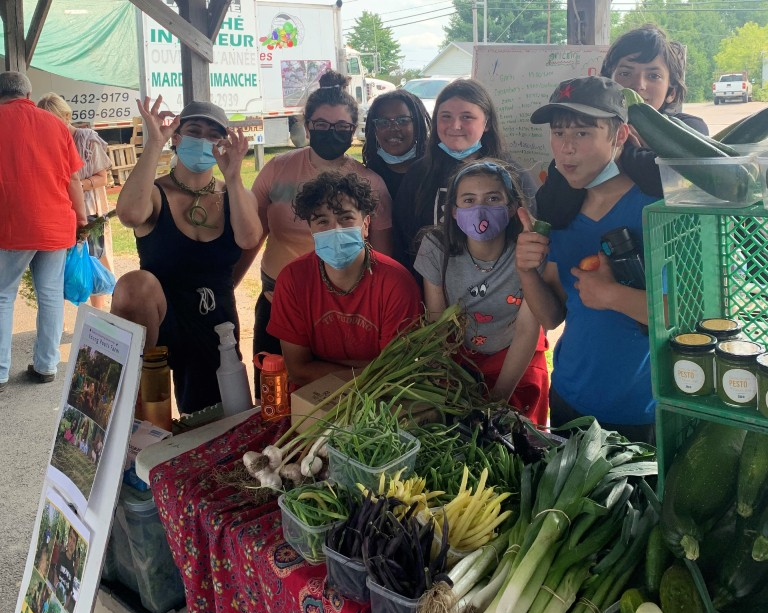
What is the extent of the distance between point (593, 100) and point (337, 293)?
116cm

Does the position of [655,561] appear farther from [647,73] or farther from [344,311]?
[647,73]

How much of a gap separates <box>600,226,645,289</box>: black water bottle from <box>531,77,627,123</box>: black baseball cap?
1.43 feet

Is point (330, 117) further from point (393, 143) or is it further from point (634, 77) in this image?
point (634, 77)

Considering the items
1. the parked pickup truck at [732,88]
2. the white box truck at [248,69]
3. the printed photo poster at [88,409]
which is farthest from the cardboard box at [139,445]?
the parked pickup truck at [732,88]

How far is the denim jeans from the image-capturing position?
5.55 metres

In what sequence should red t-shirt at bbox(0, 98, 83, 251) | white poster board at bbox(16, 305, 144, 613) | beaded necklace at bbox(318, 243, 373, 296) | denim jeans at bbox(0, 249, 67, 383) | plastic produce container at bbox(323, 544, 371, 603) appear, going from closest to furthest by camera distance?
plastic produce container at bbox(323, 544, 371, 603) → white poster board at bbox(16, 305, 144, 613) → beaded necklace at bbox(318, 243, 373, 296) → red t-shirt at bbox(0, 98, 83, 251) → denim jeans at bbox(0, 249, 67, 383)

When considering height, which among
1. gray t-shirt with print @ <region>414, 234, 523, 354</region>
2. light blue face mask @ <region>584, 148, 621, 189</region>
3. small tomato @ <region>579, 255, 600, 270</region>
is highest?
light blue face mask @ <region>584, 148, 621, 189</region>

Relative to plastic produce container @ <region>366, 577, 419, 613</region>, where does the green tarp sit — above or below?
above

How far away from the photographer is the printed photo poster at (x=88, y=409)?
224 cm

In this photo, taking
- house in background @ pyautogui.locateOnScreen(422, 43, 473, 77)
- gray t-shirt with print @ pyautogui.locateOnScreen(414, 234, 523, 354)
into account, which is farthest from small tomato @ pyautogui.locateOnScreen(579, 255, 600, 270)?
house in background @ pyautogui.locateOnScreen(422, 43, 473, 77)


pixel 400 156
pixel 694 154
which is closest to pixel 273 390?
pixel 400 156

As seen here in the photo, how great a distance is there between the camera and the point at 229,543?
2.00m

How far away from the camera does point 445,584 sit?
1.42 meters

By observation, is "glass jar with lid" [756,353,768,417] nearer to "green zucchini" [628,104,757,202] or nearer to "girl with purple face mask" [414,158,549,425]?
"green zucchini" [628,104,757,202]
